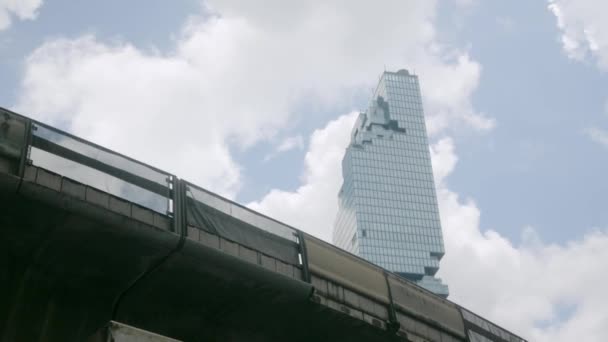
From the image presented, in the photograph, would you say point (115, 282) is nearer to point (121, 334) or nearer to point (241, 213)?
point (121, 334)

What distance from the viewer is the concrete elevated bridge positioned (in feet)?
46.3

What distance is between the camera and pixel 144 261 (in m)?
15.3

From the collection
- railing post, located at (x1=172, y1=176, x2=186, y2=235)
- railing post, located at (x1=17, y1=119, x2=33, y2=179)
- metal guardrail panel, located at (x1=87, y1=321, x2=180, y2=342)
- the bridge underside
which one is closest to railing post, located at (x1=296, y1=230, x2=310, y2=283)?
the bridge underside

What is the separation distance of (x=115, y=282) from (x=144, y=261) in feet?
2.67

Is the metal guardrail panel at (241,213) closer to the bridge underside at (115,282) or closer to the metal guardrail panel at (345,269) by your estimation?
the metal guardrail panel at (345,269)

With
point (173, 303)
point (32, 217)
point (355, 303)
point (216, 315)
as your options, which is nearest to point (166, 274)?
point (173, 303)

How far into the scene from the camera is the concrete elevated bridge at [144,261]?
14.1 metres

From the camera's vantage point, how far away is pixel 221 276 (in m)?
16.2

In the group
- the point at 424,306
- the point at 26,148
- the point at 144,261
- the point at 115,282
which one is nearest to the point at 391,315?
the point at 424,306

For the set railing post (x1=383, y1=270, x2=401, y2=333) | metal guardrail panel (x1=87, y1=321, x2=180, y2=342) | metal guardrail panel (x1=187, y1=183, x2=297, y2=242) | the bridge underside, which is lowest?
metal guardrail panel (x1=87, y1=321, x2=180, y2=342)

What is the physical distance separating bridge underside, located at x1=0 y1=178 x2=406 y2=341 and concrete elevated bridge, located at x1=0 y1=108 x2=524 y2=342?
23 millimetres

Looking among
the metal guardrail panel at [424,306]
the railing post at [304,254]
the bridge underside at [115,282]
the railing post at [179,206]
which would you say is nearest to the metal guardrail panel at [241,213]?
the railing post at [304,254]

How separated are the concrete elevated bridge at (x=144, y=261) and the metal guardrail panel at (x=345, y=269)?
0.04 metres

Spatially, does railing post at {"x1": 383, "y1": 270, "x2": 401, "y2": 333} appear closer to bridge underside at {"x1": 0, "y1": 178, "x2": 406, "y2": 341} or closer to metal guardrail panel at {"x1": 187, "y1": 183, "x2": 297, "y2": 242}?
bridge underside at {"x1": 0, "y1": 178, "x2": 406, "y2": 341}
